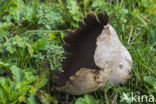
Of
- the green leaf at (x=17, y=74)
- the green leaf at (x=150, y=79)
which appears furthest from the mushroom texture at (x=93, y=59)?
the green leaf at (x=17, y=74)

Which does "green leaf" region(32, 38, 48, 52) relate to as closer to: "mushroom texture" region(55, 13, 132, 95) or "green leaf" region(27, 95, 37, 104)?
"mushroom texture" region(55, 13, 132, 95)

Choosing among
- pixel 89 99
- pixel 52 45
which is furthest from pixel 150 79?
pixel 52 45

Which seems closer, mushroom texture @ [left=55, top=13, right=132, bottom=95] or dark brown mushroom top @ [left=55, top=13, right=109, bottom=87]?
mushroom texture @ [left=55, top=13, right=132, bottom=95]

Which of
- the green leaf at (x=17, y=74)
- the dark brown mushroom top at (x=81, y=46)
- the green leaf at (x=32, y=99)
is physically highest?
the dark brown mushroom top at (x=81, y=46)

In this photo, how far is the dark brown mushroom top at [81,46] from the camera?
2.08 meters

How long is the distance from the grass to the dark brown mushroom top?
10cm

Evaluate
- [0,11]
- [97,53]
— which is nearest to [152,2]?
[97,53]

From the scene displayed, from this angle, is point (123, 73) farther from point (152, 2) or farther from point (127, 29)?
point (152, 2)

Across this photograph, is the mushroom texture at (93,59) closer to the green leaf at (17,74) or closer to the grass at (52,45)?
the grass at (52,45)

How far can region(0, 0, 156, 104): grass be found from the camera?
210 cm

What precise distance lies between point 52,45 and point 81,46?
1.02ft

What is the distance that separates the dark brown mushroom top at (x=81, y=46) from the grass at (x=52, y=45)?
0.10m

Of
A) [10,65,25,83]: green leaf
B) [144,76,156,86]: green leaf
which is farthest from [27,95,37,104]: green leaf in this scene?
[144,76,156,86]: green leaf

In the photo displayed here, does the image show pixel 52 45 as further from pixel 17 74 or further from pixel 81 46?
pixel 17 74
